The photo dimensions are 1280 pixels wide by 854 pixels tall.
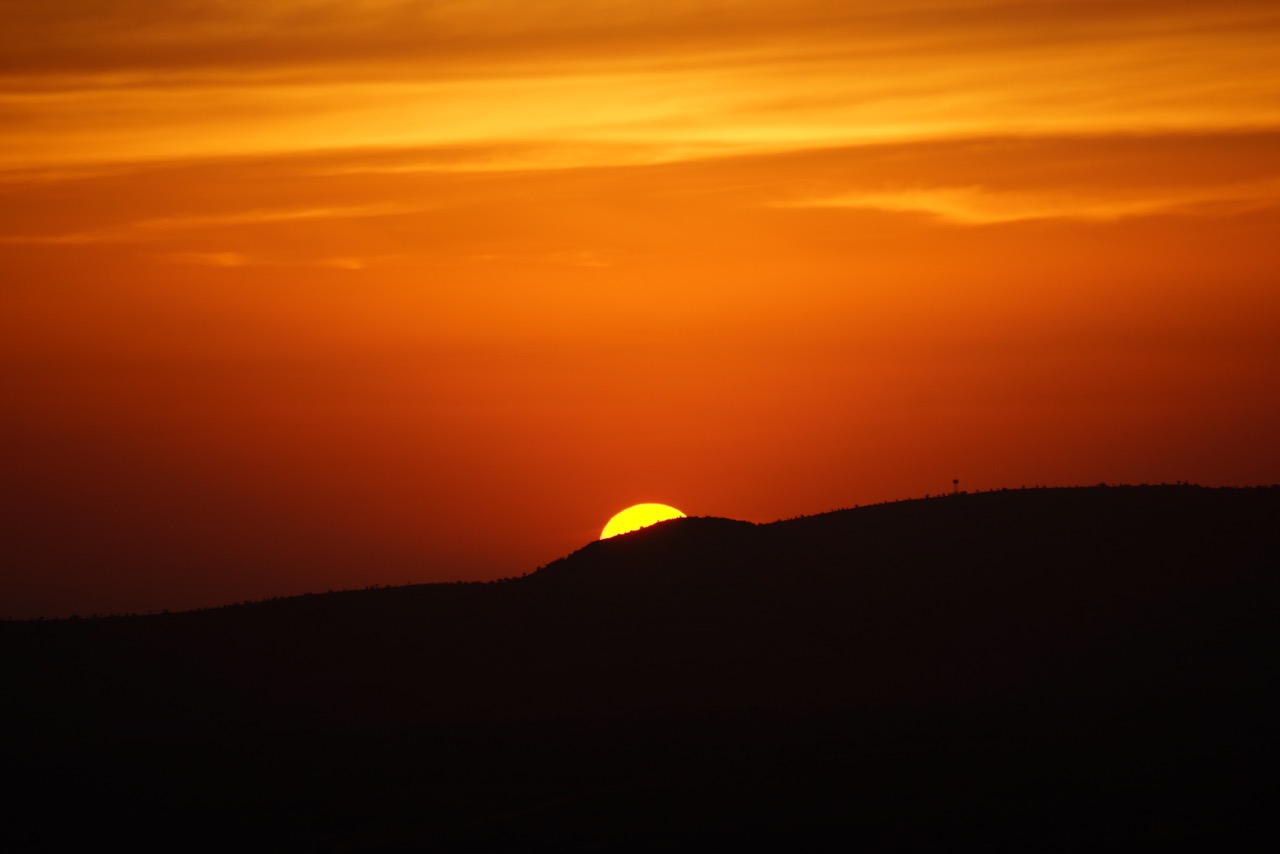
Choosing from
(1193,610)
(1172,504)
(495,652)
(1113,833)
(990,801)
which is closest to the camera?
(1113,833)

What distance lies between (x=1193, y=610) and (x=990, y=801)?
969 cm

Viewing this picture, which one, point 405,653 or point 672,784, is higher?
point 405,653

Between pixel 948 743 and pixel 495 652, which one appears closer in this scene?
pixel 948 743

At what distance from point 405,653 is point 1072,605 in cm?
1085

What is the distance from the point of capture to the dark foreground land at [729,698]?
1419 cm

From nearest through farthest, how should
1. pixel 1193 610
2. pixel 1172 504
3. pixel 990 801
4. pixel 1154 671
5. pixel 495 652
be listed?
pixel 990 801 → pixel 1154 671 → pixel 1193 610 → pixel 495 652 → pixel 1172 504

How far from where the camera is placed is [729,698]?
20.7m

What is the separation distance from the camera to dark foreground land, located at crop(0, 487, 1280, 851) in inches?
559

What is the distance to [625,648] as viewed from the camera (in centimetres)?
2328

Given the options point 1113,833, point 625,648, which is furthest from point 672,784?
point 625,648

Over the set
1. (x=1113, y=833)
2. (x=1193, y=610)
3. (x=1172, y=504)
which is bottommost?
(x=1113, y=833)

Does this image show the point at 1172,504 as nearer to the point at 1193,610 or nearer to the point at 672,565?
the point at 1193,610

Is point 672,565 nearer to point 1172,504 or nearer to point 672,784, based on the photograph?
point 1172,504

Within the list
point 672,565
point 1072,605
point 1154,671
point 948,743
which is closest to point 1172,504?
point 1072,605
